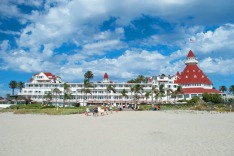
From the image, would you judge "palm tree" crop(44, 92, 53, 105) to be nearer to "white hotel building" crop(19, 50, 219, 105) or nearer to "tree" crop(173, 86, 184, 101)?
"white hotel building" crop(19, 50, 219, 105)

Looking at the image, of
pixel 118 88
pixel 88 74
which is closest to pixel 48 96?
pixel 88 74

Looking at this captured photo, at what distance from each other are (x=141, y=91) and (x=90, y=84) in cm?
1989

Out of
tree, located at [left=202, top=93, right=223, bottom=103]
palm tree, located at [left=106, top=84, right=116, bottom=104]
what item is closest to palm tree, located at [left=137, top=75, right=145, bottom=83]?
palm tree, located at [left=106, top=84, right=116, bottom=104]

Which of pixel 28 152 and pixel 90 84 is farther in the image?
pixel 90 84

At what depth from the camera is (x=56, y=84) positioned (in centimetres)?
10756

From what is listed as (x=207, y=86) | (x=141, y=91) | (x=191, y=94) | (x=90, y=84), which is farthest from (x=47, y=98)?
(x=207, y=86)

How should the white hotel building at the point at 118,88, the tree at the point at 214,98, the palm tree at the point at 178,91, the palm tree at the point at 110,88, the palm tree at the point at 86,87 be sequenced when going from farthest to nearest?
1. the white hotel building at the point at 118,88
2. the palm tree at the point at 110,88
3. the palm tree at the point at 178,91
4. the palm tree at the point at 86,87
5. the tree at the point at 214,98

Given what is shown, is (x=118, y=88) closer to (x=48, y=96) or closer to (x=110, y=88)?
(x=110, y=88)

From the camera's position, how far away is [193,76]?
347 feet

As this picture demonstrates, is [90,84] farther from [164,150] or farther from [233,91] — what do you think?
[164,150]

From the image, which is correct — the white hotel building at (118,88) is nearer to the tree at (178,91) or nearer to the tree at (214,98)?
the tree at (178,91)

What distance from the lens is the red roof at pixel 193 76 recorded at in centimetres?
10419

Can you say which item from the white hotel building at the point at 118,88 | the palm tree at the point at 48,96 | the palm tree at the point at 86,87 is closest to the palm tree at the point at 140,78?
the white hotel building at the point at 118,88

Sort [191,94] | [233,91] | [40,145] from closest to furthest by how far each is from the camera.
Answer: [40,145]
[191,94]
[233,91]
